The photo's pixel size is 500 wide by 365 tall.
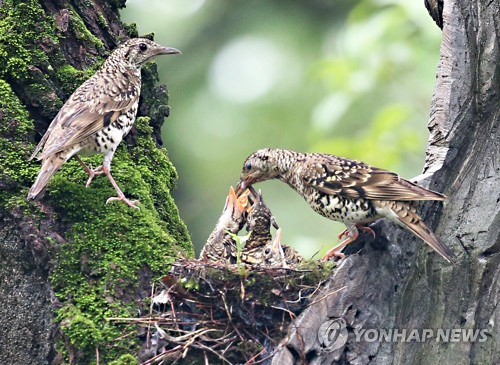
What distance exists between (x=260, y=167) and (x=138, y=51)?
158 cm

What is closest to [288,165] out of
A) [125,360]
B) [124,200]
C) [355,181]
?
[355,181]

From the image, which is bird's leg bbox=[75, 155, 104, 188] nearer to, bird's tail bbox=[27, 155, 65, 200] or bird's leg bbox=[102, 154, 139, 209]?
bird's leg bbox=[102, 154, 139, 209]

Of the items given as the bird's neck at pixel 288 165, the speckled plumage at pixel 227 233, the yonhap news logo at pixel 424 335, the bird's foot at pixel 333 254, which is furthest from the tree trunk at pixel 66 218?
the yonhap news logo at pixel 424 335

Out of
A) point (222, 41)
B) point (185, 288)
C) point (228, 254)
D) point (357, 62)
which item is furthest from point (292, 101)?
point (185, 288)

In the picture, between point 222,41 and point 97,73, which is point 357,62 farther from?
point 222,41

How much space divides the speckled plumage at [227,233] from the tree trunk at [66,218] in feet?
1.07

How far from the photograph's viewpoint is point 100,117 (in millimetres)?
8305

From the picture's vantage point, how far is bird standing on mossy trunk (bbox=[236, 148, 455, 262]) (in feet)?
24.0

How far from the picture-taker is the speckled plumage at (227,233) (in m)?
8.71

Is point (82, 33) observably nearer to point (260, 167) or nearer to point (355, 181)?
point (260, 167)

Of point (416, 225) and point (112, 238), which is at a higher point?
point (416, 225)

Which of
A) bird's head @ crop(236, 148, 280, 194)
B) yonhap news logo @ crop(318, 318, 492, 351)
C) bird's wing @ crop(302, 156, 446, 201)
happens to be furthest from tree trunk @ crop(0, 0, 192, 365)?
yonhap news logo @ crop(318, 318, 492, 351)

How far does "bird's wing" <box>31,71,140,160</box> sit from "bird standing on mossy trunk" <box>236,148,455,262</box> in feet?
5.13

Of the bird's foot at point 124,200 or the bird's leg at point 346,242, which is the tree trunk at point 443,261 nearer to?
the bird's leg at point 346,242
